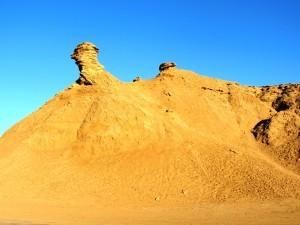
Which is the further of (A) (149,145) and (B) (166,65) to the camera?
(B) (166,65)

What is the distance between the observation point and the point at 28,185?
3030cm

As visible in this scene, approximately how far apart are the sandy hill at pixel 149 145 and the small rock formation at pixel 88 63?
7 cm

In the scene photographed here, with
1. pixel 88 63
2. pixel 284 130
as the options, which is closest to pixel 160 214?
pixel 88 63

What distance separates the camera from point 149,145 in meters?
32.6

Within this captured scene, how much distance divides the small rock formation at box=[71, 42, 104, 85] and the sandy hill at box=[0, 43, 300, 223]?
0.07 meters

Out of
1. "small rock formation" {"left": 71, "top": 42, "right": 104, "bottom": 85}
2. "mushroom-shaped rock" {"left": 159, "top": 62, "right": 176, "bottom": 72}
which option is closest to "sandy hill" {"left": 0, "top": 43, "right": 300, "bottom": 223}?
"small rock formation" {"left": 71, "top": 42, "right": 104, "bottom": 85}

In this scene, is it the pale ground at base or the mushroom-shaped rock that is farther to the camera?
the mushroom-shaped rock

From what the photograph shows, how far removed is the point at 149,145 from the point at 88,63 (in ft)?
27.2

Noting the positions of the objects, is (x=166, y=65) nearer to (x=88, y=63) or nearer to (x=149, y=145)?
(x=88, y=63)

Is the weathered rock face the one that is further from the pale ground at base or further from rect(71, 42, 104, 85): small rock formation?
rect(71, 42, 104, 85): small rock formation

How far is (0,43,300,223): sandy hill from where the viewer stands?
29047 millimetres

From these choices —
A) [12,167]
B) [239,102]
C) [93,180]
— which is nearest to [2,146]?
[12,167]

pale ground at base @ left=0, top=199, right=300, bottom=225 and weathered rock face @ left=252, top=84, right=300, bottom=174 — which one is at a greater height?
weathered rock face @ left=252, top=84, right=300, bottom=174

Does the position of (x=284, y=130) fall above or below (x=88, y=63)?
below
